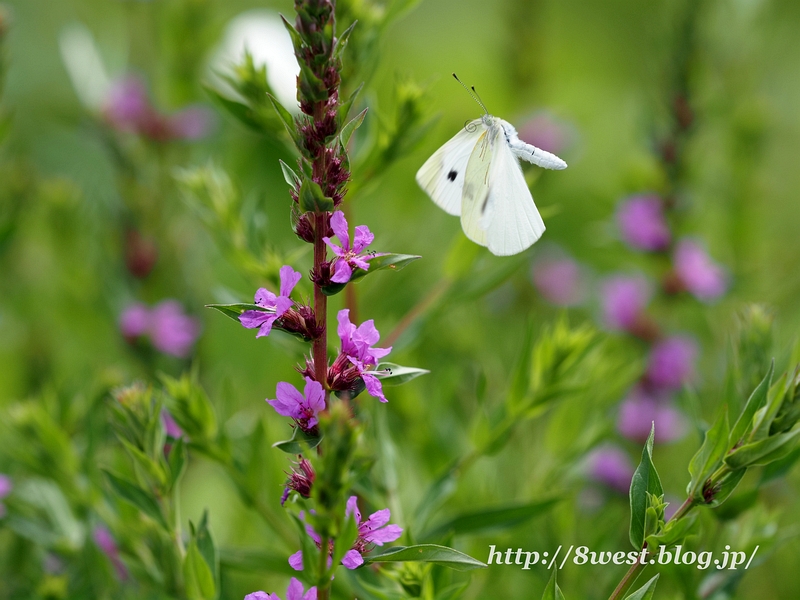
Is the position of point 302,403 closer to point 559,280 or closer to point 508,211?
point 508,211

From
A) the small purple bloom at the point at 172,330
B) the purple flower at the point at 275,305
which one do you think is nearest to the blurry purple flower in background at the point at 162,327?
the small purple bloom at the point at 172,330

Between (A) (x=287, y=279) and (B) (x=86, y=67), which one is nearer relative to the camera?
(A) (x=287, y=279)

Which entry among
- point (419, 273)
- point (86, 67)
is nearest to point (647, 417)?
point (419, 273)

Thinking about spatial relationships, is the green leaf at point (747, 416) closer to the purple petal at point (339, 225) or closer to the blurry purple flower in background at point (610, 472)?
the purple petal at point (339, 225)

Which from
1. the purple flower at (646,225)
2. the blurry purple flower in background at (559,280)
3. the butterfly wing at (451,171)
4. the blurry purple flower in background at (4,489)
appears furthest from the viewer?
the blurry purple flower in background at (559,280)

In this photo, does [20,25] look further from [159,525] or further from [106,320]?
[159,525]

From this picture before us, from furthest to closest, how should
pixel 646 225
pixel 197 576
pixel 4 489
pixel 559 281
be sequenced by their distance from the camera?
pixel 559 281 → pixel 646 225 → pixel 4 489 → pixel 197 576

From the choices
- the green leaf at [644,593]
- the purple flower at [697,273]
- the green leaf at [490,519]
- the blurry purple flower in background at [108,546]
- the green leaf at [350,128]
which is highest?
the purple flower at [697,273]
